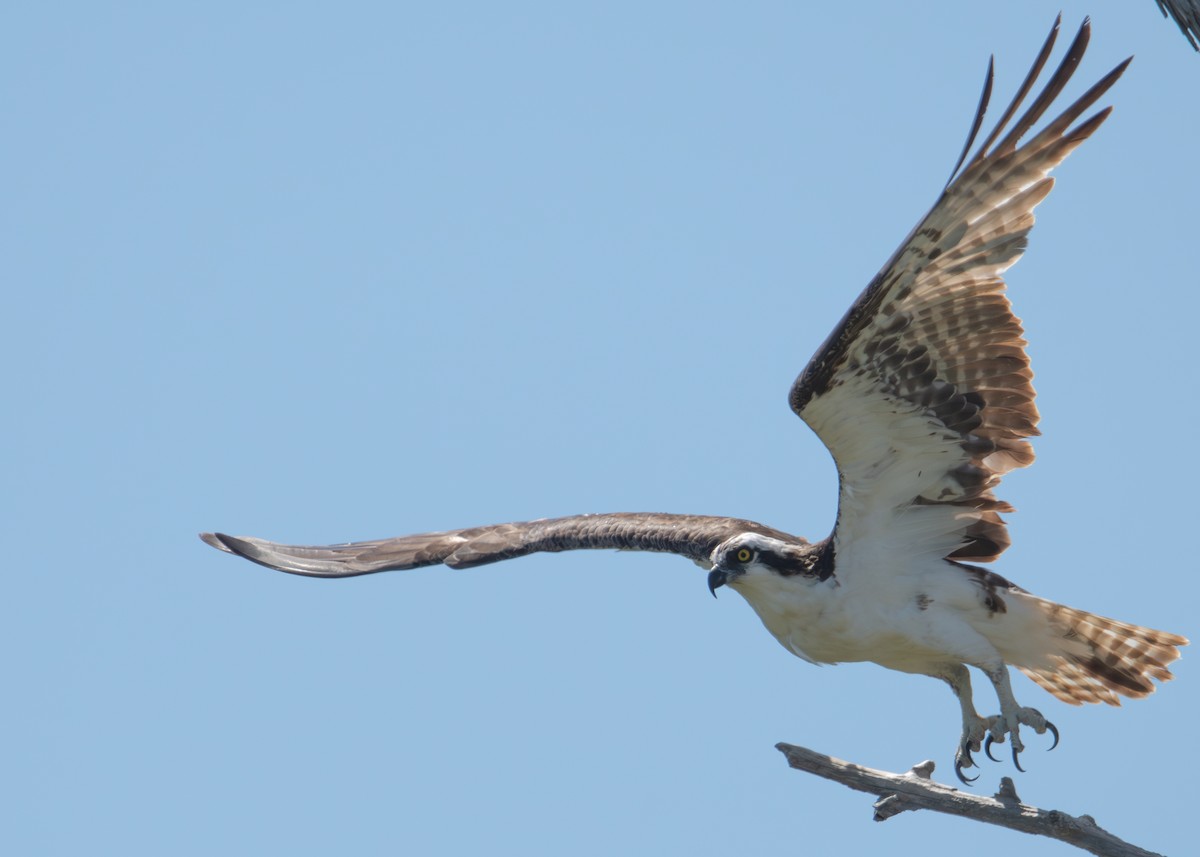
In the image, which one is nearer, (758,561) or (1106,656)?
(758,561)

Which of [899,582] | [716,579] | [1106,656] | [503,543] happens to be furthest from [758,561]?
[503,543]

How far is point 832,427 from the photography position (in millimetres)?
9086

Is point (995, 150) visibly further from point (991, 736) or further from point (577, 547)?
point (577, 547)

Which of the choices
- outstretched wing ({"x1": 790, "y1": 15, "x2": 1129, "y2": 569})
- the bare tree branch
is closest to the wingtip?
outstretched wing ({"x1": 790, "y1": 15, "x2": 1129, "y2": 569})

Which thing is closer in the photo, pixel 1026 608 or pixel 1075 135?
pixel 1075 135

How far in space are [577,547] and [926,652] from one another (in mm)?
2810

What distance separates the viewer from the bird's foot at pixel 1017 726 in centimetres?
884

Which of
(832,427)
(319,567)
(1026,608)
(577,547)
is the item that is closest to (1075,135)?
(832,427)

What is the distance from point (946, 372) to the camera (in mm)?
8992

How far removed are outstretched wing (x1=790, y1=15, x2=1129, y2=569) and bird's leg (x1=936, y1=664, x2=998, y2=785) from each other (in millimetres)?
716

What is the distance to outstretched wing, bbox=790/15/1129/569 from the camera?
8578 millimetres

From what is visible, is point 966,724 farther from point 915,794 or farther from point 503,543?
point 503,543

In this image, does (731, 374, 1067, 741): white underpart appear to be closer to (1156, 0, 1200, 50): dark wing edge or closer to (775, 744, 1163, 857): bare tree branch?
(775, 744, 1163, 857): bare tree branch

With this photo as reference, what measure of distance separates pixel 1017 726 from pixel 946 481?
58.0 inches
